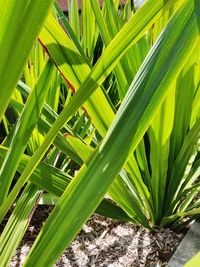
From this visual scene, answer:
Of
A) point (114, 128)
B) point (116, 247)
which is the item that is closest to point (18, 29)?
point (114, 128)

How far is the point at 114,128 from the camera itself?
0.35m

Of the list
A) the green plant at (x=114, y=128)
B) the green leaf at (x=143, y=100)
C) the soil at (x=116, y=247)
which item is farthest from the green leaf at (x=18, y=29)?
the soil at (x=116, y=247)

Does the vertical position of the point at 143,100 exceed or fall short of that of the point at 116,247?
it exceeds it

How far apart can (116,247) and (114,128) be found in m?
0.48

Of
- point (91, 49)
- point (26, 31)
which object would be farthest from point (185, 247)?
point (91, 49)

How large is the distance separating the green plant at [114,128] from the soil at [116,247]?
0.11 ft

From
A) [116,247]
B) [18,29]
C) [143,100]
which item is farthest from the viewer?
[116,247]

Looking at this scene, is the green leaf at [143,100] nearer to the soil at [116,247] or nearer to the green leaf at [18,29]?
the green leaf at [18,29]

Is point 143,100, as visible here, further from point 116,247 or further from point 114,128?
point 116,247

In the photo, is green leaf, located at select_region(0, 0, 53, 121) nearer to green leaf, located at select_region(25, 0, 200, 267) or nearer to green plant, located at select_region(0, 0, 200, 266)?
green plant, located at select_region(0, 0, 200, 266)

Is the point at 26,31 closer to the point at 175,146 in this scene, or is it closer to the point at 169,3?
the point at 169,3

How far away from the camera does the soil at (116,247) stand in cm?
72

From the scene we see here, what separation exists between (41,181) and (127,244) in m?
0.26

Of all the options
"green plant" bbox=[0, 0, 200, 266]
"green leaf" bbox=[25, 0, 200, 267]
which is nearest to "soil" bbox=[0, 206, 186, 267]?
"green plant" bbox=[0, 0, 200, 266]
